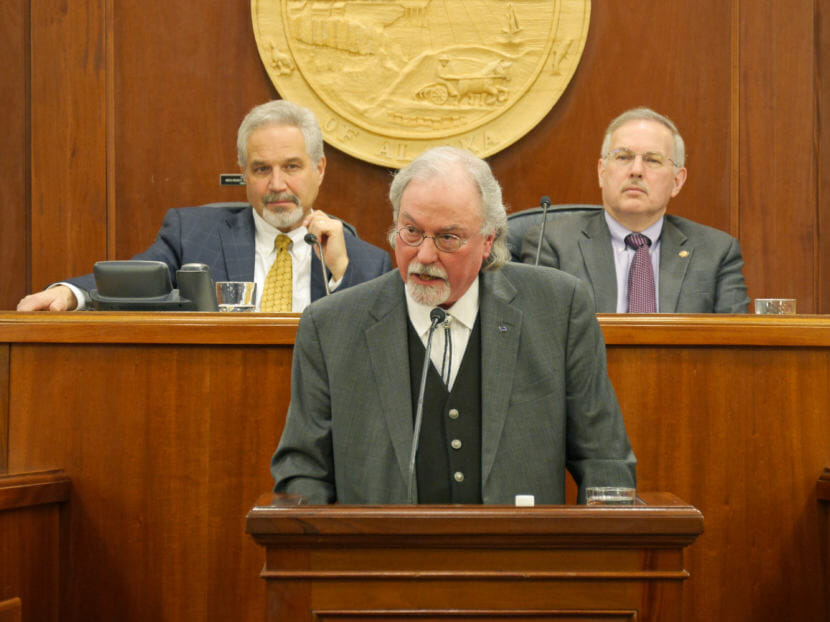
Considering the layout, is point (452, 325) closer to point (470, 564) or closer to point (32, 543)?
point (470, 564)

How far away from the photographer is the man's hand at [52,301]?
8.50 ft

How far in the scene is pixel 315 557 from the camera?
52.0 inches

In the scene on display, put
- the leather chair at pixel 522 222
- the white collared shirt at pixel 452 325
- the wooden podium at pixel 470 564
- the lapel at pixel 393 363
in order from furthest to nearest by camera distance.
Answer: the leather chair at pixel 522 222, the white collared shirt at pixel 452 325, the lapel at pixel 393 363, the wooden podium at pixel 470 564

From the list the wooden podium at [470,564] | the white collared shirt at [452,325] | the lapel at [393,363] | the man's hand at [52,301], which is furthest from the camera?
the man's hand at [52,301]

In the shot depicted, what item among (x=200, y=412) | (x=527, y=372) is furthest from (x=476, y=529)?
(x=200, y=412)

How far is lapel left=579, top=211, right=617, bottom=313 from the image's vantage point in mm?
3086

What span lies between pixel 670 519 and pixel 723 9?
11.1ft

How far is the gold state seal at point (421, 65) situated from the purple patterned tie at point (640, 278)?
1064mm

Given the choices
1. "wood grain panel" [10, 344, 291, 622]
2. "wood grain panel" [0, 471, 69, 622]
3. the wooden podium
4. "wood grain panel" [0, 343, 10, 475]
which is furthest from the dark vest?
"wood grain panel" [0, 343, 10, 475]

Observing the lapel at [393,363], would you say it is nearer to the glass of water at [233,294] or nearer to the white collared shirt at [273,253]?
the glass of water at [233,294]

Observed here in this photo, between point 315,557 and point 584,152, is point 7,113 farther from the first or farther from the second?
point 315,557

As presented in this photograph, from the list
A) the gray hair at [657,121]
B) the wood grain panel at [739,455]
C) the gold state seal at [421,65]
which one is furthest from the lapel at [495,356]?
the gold state seal at [421,65]

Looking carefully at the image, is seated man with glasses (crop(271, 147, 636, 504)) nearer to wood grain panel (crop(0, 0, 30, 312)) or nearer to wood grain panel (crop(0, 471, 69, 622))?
wood grain panel (crop(0, 471, 69, 622))

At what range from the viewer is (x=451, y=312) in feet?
6.64
